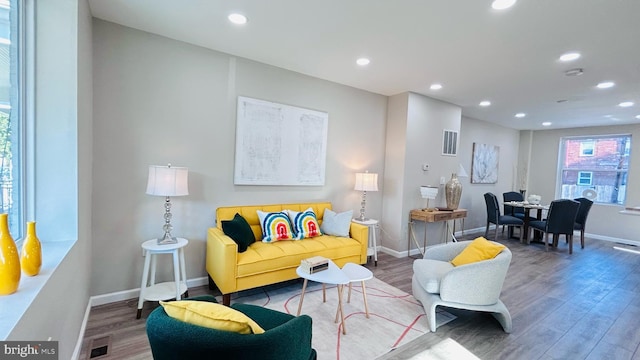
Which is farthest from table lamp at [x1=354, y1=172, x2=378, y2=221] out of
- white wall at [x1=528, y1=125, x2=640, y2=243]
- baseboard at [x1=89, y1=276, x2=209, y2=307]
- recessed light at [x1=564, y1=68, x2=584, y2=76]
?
white wall at [x1=528, y1=125, x2=640, y2=243]

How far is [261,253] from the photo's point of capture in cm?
279

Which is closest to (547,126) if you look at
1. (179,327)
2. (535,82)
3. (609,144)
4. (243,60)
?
(609,144)

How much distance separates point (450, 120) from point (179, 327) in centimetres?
510

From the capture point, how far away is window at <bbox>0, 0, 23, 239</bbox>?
1421 mm

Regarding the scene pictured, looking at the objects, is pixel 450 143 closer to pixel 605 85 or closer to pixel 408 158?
pixel 408 158

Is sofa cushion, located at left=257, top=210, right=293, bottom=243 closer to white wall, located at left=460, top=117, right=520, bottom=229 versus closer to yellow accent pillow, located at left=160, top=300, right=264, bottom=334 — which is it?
yellow accent pillow, located at left=160, top=300, right=264, bottom=334

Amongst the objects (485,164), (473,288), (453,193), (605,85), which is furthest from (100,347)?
(485,164)

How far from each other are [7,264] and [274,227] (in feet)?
7.25

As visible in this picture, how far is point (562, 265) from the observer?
14.3ft

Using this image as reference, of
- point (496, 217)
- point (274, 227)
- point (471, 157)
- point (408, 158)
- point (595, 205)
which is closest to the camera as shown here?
point (274, 227)

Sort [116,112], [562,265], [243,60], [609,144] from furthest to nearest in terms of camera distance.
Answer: [609,144], [562,265], [243,60], [116,112]

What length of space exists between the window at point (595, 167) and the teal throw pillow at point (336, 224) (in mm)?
6602

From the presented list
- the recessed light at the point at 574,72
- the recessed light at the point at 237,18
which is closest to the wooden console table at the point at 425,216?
the recessed light at the point at 574,72

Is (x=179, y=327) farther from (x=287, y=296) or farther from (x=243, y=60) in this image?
(x=243, y=60)
